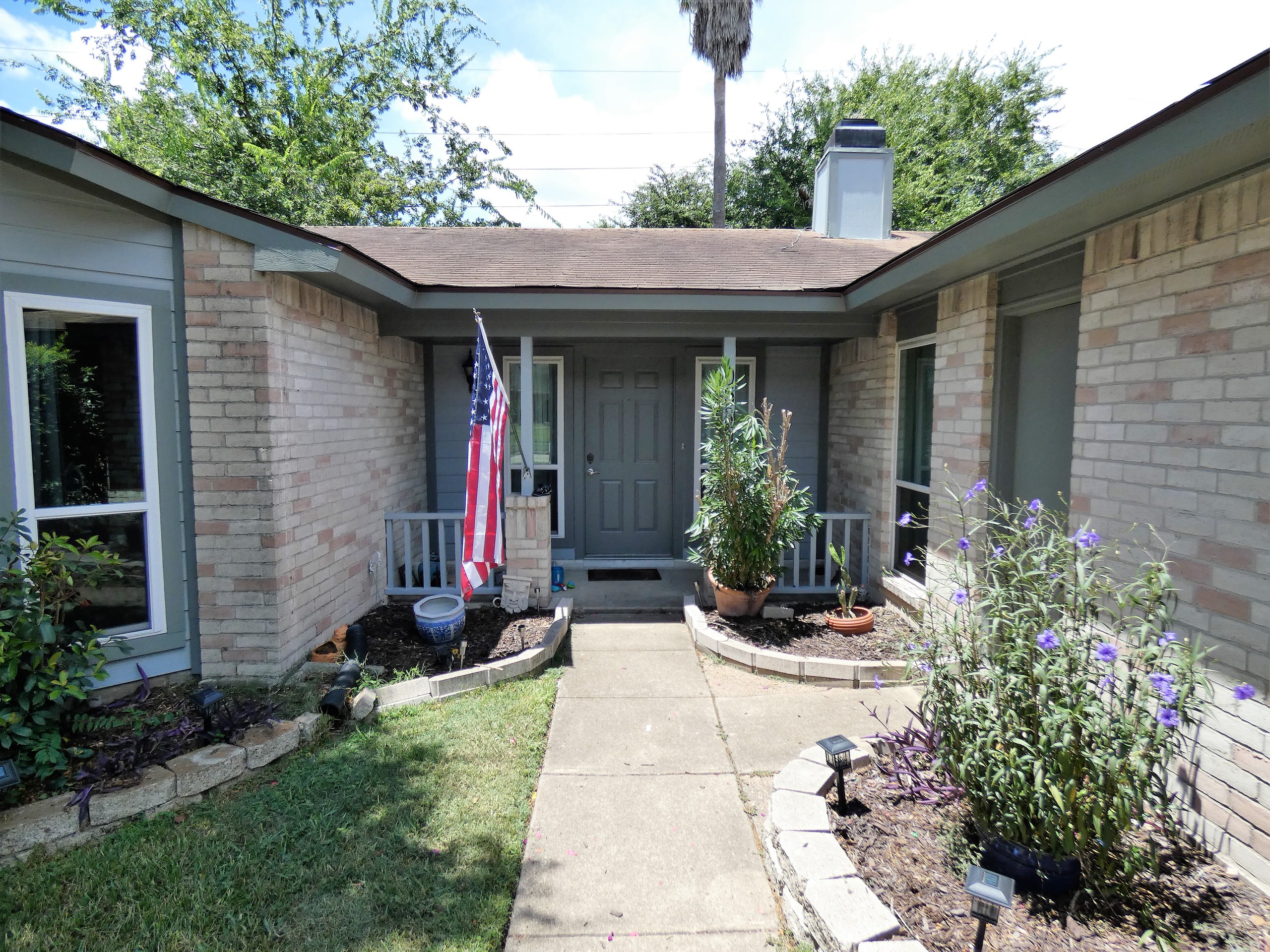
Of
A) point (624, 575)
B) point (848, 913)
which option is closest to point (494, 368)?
point (624, 575)

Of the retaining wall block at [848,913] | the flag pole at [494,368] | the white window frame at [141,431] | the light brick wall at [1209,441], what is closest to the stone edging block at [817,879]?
the retaining wall block at [848,913]

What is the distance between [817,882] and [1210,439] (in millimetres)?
2304

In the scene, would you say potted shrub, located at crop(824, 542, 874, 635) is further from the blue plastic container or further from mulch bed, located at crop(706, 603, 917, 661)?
the blue plastic container

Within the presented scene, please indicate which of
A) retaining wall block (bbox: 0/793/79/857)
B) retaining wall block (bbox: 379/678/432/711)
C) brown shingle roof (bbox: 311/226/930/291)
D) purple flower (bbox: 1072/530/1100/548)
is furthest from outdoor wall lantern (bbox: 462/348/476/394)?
purple flower (bbox: 1072/530/1100/548)

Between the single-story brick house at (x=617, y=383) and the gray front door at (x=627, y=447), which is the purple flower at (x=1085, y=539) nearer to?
the single-story brick house at (x=617, y=383)

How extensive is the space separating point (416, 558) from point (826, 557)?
165 inches

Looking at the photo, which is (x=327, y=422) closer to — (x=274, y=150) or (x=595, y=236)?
(x=595, y=236)

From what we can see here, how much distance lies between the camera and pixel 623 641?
5000mm

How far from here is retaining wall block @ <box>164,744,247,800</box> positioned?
285 cm

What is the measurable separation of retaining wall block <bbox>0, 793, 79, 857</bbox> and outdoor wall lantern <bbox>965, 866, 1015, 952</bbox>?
334cm

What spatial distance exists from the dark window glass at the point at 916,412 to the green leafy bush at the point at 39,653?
5408 mm

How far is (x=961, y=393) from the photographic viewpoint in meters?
4.39

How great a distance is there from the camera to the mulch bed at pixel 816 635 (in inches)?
176

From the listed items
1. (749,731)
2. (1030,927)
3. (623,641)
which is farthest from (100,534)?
(1030,927)
